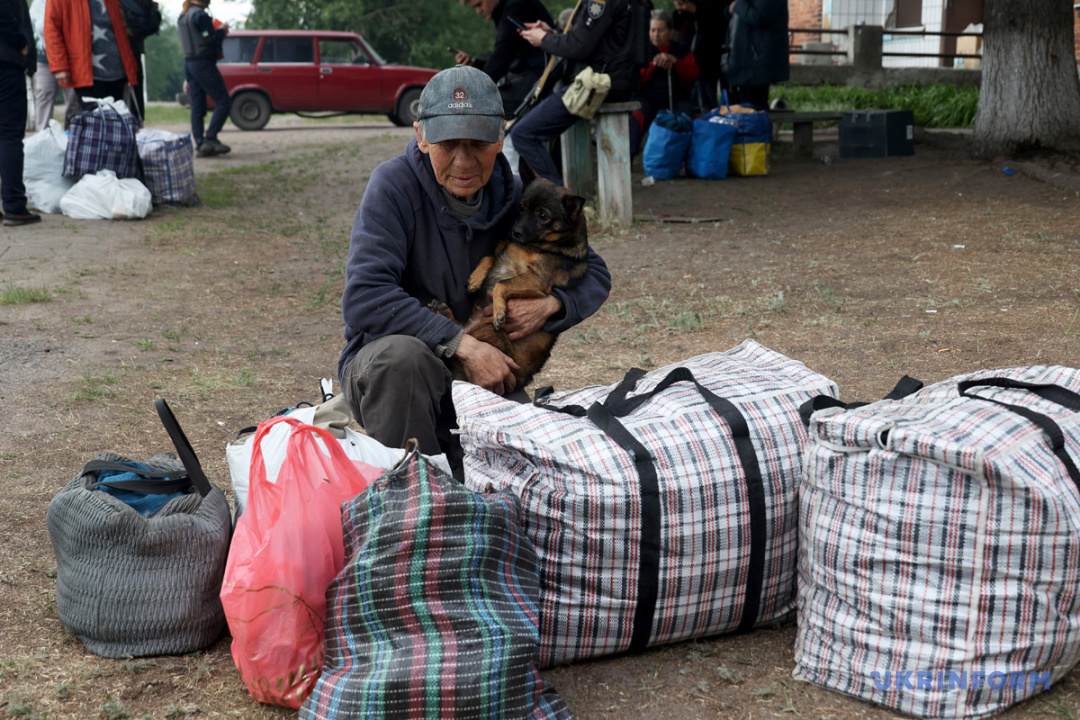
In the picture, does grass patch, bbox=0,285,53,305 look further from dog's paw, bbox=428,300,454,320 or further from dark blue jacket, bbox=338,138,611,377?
dog's paw, bbox=428,300,454,320

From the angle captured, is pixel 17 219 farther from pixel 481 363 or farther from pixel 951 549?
pixel 951 549

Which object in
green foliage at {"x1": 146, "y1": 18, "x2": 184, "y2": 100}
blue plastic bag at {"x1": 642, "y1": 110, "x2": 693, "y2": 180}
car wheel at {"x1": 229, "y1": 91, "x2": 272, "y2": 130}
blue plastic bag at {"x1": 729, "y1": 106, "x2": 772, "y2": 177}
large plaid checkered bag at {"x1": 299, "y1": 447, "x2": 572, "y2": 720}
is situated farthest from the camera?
green foliage at {"x1": 146, "y1": 18, "x2": 184, "y2": 100}

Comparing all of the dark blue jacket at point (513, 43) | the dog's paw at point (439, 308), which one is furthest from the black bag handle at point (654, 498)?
the dark blue jacket at point (513, 43)

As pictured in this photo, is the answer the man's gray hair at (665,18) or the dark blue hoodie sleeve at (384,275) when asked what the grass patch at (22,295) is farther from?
the man's gray hair at (665,18)

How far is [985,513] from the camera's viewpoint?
1.92m

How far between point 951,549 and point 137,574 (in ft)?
6.01

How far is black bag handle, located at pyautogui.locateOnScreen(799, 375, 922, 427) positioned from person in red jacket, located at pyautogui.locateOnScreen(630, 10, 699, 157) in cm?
841

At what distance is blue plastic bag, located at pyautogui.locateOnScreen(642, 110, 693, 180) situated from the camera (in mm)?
10062

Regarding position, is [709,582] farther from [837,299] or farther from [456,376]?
[837,299]

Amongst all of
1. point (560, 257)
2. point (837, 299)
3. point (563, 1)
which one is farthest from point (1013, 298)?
point (563, 1)

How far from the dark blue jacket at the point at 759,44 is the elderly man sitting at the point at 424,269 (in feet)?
28.5

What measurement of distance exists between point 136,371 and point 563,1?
107ft

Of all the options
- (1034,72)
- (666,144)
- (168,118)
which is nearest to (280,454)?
(666,144)
